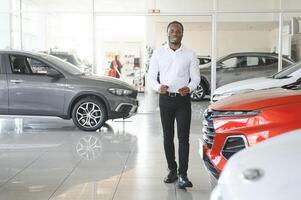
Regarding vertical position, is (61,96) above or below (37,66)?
below

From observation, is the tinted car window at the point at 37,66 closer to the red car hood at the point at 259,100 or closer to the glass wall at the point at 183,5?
the glass wall at the point at 183,5

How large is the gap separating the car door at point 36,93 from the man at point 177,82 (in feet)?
14.1

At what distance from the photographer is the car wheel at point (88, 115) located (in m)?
9.17

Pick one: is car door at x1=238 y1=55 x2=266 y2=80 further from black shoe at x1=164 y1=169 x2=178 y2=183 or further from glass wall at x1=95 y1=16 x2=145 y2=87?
black shoe at x1=164 y1=169 x2=178 y2=183

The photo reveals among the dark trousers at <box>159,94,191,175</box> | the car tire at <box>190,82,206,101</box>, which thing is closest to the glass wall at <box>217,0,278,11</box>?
the car tire at <box>190,82,206,101</box>

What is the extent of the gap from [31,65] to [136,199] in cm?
532

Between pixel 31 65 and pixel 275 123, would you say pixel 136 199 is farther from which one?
pixel 31 65

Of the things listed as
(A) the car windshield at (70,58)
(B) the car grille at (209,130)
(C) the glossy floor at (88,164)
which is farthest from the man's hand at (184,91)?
(A) the car windshield at (70,58)

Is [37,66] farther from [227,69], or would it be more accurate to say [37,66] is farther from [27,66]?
[227,69]

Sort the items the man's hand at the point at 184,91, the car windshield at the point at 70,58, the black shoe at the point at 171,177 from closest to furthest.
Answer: the man's hand at the point at 184,91 < the black shoe at the point at 171,177 < the car windshield at the point at 70,58

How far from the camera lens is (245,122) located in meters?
4.21

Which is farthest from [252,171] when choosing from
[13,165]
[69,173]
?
[13,165]

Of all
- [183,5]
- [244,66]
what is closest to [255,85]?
[244,66]

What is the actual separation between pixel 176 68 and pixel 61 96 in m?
4.51
